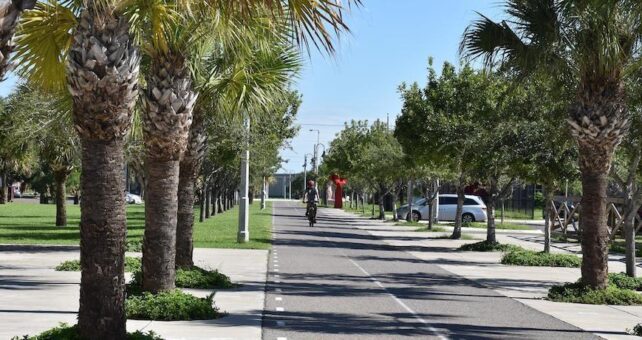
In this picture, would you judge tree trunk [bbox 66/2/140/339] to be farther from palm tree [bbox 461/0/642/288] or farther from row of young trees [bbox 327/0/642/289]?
palm tree [bbox 461/0/642/288]

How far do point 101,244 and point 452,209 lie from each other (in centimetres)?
4648

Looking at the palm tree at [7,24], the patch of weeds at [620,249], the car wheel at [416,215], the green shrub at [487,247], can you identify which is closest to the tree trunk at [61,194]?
the green shrub at [487,247]

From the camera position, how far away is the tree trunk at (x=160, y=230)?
1271 centimetres

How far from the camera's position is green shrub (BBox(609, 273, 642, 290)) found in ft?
59.3

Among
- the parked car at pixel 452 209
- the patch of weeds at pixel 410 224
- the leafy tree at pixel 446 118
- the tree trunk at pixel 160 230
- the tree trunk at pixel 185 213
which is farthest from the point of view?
the parked car at pixel 452 209

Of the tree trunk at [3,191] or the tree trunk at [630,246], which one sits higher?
the tree trunk at [3,191]

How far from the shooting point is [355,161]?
215ft

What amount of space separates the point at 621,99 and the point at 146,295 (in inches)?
340

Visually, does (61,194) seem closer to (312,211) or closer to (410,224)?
(312,211)

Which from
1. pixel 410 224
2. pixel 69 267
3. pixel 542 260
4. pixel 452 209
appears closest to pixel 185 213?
pixel 69 267

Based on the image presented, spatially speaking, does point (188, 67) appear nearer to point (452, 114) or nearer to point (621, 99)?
point (621, 99)

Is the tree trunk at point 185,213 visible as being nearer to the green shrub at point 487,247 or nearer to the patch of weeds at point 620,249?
the green shrub at point 487,247

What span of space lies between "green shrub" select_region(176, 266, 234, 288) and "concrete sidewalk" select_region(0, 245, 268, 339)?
7.9 inches

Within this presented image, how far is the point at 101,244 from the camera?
329 inches
